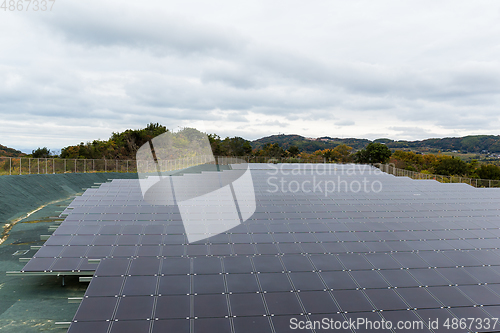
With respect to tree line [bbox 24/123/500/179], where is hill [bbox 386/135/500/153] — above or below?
above

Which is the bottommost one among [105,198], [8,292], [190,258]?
[8,292]

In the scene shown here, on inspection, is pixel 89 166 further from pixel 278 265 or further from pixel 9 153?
pixel 9 153

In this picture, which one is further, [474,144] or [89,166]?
[474,144]

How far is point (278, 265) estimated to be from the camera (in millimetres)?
11125

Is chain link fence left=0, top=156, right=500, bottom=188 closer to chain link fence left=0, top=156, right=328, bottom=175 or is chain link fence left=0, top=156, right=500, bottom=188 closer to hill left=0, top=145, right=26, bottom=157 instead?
chain link fence left=0, top=156, right=328, bottom=175

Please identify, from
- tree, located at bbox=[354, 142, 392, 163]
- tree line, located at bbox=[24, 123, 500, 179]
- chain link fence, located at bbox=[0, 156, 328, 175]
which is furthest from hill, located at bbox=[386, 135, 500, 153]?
chain link fence, located at bbox=[0, 156, 328, 175]

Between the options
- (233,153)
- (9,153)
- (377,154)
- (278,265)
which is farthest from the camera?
(233,153)

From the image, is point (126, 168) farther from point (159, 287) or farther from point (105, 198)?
point (159, 287)

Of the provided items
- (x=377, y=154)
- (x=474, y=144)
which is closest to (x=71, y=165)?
(x=377, y=154)

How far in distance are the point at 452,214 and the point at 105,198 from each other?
20.6 metres

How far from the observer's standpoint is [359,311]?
29.2 feet

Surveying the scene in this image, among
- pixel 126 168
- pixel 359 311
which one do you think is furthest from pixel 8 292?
pixel 126 168

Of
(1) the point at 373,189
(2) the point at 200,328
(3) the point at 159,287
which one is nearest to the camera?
(2) the point at 200,328

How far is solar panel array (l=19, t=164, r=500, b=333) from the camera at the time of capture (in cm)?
873
